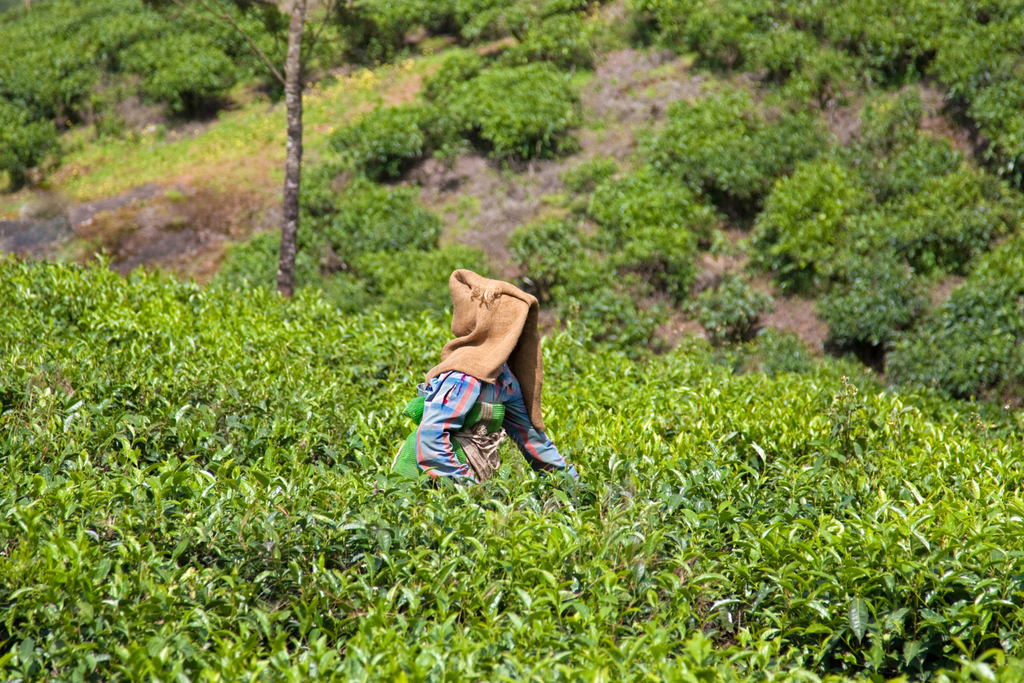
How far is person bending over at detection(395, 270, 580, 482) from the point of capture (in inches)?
141

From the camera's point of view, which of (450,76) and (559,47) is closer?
(450,76)

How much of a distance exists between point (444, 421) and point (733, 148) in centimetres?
1094

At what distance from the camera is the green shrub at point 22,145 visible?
57.8 ft

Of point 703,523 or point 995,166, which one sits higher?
point 703,523

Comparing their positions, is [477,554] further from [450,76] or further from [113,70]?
[113,70]

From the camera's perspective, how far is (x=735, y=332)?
11.3 meters

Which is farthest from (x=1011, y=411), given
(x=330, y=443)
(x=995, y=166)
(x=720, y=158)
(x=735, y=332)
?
(x=330, y=443)

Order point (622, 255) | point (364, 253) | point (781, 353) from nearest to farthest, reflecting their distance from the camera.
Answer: point (781, 353)
point (622, 255)
point (364, 253)

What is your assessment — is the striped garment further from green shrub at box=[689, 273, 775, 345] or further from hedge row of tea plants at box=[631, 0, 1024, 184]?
hedge row of tea plants at box=[631, 0, 1024, 184]

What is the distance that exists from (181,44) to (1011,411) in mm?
20347

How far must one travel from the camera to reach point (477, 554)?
10.3ft

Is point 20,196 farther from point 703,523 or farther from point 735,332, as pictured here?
point 703,523

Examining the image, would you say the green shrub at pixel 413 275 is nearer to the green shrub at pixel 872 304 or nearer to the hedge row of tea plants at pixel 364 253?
the hedge row of tea plants at pixel 364 253

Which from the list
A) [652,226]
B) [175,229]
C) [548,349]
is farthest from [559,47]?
[548,349]
